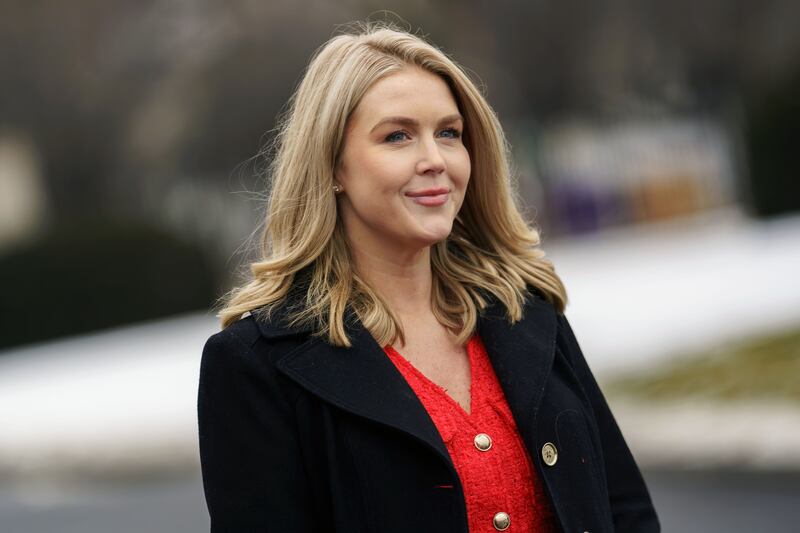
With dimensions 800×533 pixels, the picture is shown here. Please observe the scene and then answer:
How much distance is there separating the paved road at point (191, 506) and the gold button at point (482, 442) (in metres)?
4.56

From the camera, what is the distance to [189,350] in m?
12.8

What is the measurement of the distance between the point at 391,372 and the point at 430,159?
18.9 inches

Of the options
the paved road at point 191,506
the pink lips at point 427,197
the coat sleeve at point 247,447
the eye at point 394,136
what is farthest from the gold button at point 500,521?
the paved road at point 191,506

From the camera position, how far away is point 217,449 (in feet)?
9.50

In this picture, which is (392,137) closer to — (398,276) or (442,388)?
(398,276)

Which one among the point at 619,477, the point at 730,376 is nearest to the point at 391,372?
the point at 619,477

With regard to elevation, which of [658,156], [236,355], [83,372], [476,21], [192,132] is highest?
[476,21]

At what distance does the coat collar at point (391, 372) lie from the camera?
291cm

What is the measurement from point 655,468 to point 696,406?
24.7 inches

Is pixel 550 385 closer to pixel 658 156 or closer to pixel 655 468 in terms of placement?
pixel 655 468

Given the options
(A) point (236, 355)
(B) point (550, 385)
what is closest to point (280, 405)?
(A) point (236, 355)

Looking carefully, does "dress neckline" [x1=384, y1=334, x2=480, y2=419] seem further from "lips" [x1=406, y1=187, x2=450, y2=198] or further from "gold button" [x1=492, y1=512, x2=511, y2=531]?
"lips" [x1=406, y1=187, x2=450, y2=198]

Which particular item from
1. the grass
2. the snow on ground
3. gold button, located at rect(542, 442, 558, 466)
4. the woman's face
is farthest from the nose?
the grass

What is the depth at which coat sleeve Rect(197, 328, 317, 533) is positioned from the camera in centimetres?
285
